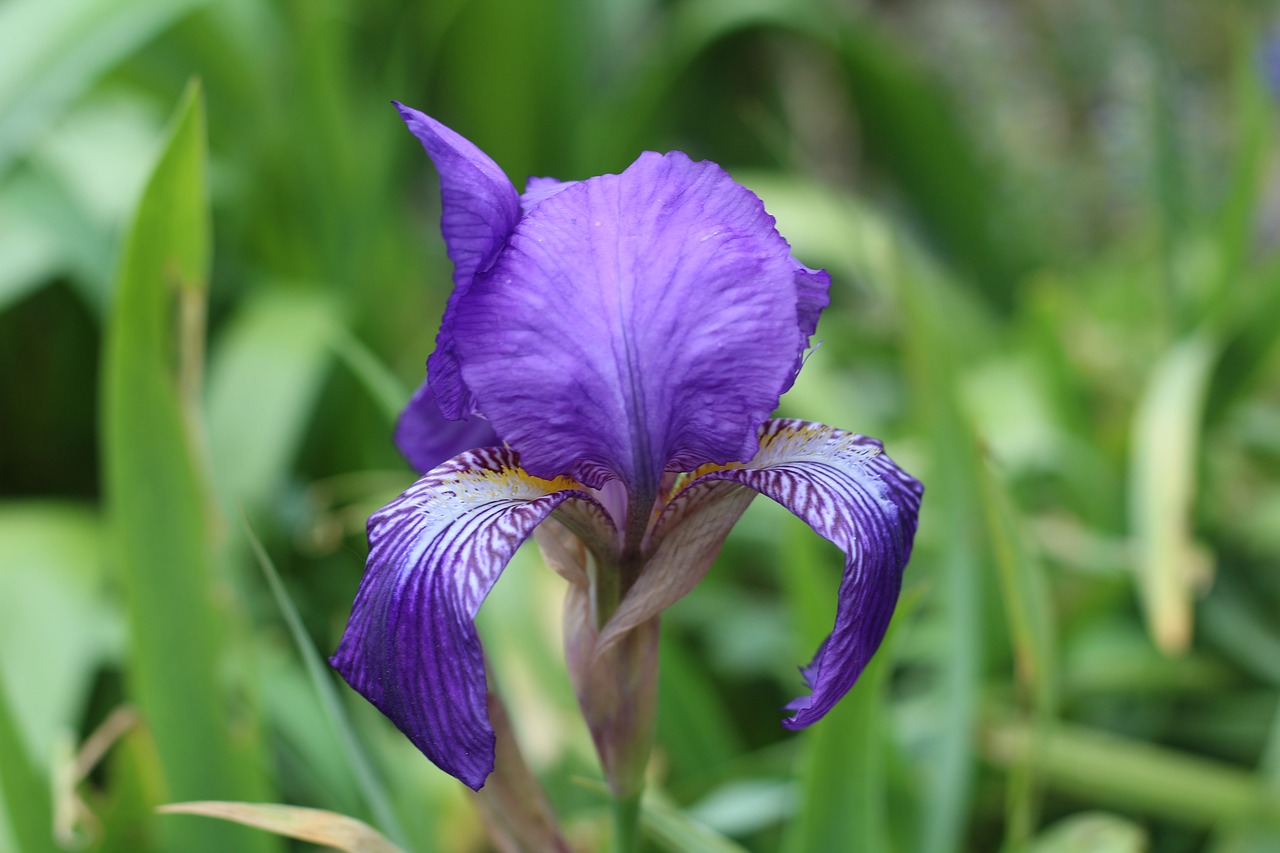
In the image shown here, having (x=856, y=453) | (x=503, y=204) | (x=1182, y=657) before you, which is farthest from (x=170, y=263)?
(x=1182, y=657)

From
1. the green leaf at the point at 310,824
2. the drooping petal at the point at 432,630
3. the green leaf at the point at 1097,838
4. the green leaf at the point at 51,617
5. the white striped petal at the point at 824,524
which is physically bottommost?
the green leaf at the point at 51,617

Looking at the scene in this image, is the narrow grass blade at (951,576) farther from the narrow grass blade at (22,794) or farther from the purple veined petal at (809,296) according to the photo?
the narrow grass blade at (22,794)

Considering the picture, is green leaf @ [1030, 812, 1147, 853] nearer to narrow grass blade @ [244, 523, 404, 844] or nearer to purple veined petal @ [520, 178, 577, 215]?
narrow grass blade @ [244, 523, 404, 844]

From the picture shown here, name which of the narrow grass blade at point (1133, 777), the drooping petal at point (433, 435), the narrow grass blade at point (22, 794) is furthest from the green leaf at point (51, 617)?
the narrow grass blade at point (1133, 777)

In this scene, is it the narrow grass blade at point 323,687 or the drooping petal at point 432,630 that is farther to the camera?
the narrow grass blade at point 323,687

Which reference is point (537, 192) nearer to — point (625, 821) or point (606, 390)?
point (606, 390)

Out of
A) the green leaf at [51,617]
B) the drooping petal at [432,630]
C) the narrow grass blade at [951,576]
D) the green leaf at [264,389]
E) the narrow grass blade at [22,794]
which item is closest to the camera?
the drooping petal at [432,630]

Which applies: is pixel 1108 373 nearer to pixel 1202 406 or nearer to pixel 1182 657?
pixel 1202 406

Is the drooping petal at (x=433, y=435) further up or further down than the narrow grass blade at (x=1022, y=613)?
further up
